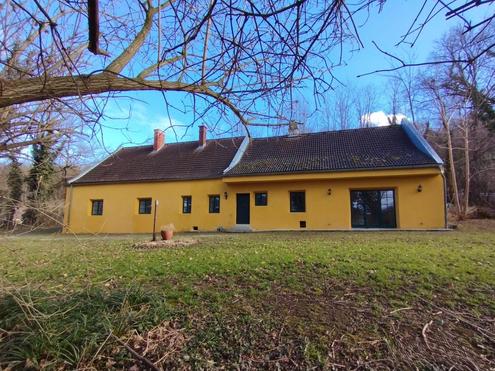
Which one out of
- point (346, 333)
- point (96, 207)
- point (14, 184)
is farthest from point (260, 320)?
point (96, 207)

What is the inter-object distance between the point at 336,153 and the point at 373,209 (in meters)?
3.72

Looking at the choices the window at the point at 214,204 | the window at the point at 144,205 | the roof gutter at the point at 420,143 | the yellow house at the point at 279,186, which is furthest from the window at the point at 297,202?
the window at the point at 144,205

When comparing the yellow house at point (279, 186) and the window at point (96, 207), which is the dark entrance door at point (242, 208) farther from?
the window at point (96, 207)

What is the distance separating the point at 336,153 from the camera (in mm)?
18766

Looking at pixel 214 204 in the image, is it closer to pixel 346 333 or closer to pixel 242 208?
A: pixel 242 208

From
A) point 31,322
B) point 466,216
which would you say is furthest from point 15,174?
point 466,216

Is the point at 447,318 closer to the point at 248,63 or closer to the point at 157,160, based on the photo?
the point at 248,63

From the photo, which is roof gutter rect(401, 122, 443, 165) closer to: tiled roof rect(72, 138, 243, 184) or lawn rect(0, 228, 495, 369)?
tiled roof rect(72, 138, 243, 184)

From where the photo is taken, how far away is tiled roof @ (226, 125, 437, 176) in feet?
54.7

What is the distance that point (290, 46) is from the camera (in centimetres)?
248

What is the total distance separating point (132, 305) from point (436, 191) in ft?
52.3

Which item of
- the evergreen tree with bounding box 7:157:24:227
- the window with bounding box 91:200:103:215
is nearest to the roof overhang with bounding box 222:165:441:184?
the window with bounding box 91:200:103:215

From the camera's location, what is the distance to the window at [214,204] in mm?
19325

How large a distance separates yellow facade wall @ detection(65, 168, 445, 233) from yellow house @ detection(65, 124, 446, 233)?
0.05 meters
